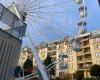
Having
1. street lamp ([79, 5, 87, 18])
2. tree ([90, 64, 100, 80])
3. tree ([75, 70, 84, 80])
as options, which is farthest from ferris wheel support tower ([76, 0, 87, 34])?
tree ([75, 70, 84, 80])

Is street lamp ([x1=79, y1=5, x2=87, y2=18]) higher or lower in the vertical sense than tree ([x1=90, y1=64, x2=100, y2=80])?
higher

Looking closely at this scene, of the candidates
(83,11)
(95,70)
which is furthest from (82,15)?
(95,70)

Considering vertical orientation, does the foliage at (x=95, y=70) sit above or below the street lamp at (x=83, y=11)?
below

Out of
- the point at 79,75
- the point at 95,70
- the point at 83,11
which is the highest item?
the point at 83,11

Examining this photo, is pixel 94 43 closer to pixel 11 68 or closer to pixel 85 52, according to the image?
pixel 85 52

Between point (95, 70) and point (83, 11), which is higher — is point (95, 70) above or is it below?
below

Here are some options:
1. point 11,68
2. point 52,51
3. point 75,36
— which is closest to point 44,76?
point 11,68

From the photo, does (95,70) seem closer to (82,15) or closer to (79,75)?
(79,75)

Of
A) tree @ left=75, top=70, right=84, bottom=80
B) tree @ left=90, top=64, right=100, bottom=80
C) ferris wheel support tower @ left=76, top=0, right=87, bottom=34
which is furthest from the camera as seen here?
tree @ left=75, top=70, right=84, bottom=80

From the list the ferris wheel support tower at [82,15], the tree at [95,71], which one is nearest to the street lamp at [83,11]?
the ferris wheel support tower at [82,15]

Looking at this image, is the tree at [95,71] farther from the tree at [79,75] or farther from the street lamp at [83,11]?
the street lamp at [83,11]

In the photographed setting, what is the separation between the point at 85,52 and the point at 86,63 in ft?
12.1

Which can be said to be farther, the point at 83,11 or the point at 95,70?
the point at 95,70

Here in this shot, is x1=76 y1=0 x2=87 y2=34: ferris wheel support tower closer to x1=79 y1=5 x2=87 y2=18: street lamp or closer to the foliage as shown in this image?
x1=79 y1=5 x2=87 y2=18: street lamp
